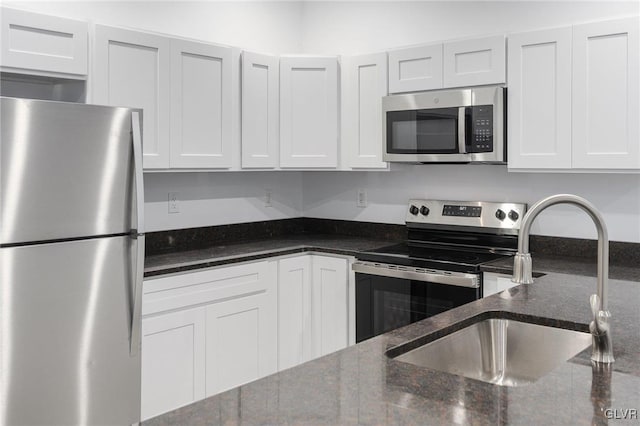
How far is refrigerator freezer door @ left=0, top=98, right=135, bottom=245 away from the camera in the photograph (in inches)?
90.7

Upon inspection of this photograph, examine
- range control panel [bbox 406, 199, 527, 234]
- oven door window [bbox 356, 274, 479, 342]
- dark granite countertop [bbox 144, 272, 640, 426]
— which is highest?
range control panel [bbox 406, 199, 527, 234]

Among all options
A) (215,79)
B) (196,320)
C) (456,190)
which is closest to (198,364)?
(196,320)

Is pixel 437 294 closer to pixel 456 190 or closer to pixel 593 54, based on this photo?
pixel 456 190

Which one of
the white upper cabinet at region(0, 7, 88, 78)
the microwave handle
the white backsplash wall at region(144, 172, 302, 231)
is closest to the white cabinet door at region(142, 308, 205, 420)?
the white backsplash wall at region(144, 172, 302, 231)

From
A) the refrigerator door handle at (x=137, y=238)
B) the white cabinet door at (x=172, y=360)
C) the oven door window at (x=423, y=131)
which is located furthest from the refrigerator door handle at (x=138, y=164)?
the oven door window at (x=423, y=131)

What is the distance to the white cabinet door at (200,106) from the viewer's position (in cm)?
340

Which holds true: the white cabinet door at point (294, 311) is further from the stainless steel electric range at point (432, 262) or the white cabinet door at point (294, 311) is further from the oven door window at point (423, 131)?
the oven door window at point (423, 131)

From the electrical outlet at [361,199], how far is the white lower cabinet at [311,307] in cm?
68

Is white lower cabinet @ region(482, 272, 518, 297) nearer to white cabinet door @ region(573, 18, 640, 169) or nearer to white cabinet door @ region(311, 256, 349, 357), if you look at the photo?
white cabinet door @ region(573, 18, 640, 169)

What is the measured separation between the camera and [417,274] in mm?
3312

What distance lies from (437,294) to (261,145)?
4.68ft

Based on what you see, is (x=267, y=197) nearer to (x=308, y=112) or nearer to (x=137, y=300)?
(x=308, y=112)

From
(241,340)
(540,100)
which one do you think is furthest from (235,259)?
(540,100)

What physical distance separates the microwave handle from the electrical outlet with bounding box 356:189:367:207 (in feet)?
3.39
